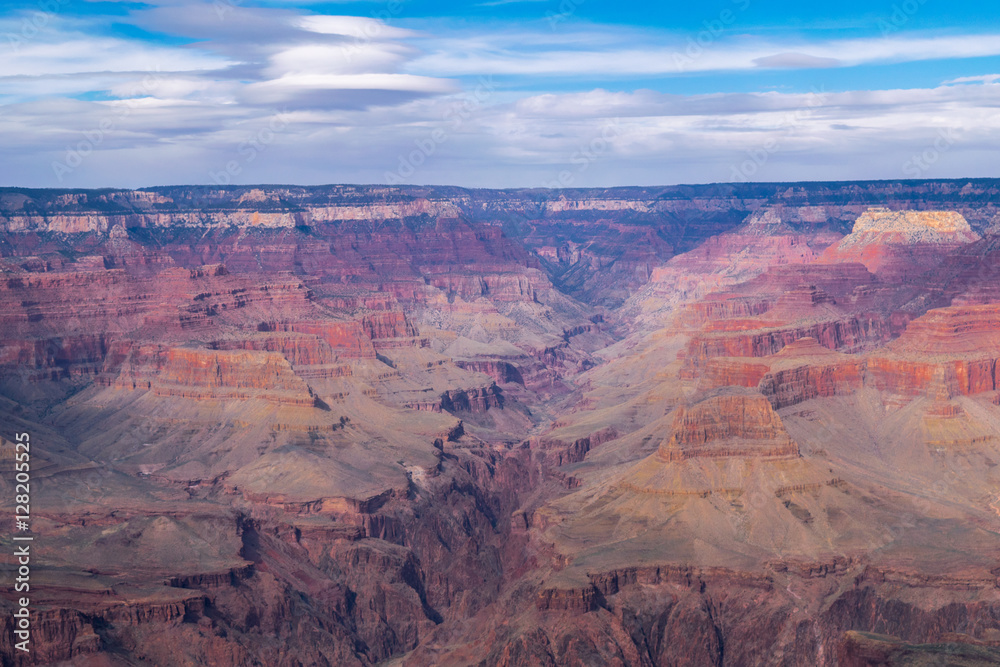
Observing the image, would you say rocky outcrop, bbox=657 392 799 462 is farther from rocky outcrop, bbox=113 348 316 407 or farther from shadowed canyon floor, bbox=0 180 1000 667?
rocky outcrop, bbox=113 348 316 407

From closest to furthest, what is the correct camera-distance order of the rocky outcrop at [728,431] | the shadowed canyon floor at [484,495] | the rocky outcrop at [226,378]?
1. the shadowed canyon floor at [484,495]
2. the rocky outcrop at [728,431]
3. the rocky outcrop at [226,378]

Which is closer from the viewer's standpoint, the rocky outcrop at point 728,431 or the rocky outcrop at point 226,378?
the rocky outcrop at point 728,431

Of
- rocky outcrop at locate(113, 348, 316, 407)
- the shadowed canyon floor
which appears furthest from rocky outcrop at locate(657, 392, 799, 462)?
rocky outcrop at locate(113, 348, 316, 407)

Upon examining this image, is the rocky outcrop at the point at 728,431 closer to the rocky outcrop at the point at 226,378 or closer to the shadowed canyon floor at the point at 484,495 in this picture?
the shadowed canyon floor at the point at 484,495

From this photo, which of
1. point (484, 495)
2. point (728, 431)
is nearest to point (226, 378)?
point (484, 495)

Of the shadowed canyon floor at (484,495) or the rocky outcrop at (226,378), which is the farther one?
the rocky outcrop at (226,378)

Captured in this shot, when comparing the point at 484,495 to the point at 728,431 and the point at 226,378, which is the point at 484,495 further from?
the point at 728,431

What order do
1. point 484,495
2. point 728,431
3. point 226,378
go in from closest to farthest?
point 728,431 < point 484,495 < point 226,378

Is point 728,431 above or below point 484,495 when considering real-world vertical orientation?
above

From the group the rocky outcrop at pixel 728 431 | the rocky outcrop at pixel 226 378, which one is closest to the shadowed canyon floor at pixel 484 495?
the rocky outcrop at pixel 728 431

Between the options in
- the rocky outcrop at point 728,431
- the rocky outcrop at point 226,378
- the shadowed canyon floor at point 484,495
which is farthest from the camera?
the rocky outcrop at point 226,378

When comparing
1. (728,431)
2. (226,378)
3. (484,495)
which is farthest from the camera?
(226,378)

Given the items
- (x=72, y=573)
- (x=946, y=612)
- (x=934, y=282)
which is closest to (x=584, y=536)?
(x=946, y=612)
